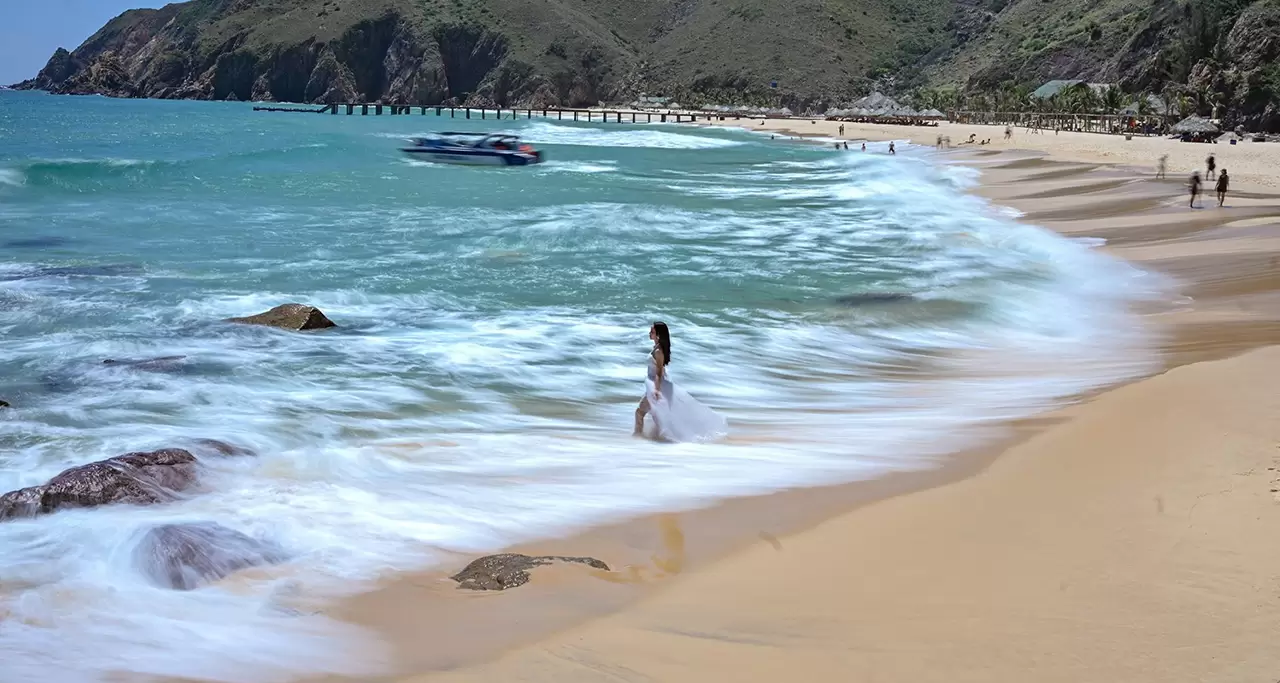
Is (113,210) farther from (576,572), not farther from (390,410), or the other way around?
(576,572)

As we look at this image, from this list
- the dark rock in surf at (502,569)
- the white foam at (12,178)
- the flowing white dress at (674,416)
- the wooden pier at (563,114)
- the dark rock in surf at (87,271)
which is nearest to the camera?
the dark rock in surf at (502,569)

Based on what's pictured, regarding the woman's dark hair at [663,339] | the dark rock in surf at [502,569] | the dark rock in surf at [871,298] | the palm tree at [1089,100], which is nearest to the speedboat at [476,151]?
the dark rock in surf at [871,298]

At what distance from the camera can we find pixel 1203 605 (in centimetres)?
558

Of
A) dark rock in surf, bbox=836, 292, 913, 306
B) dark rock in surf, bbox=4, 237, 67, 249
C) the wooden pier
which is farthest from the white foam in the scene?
the wooden pier

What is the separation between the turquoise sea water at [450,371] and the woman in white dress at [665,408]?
23cm

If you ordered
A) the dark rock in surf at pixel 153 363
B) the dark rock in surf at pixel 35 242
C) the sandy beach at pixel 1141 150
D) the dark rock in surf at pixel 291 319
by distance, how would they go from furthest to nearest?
1. the sandy beach at pixel 1141 150
2. the dark rock in surf at pixel 35 242
3. the dark rock in surf at pixel 291 319
4. the dark rock in surf at pixel 153 363

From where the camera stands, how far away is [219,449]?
895 cm

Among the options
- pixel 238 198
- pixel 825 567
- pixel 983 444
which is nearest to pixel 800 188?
pixel 238 198

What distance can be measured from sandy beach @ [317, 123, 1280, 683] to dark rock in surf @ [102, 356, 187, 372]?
6962mm

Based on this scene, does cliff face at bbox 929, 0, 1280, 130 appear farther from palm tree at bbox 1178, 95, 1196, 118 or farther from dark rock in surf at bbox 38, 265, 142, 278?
dark rock in surf at bbox 38, 265, 142, 278

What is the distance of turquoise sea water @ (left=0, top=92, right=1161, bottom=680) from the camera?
263 inches

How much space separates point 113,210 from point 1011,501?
101ft

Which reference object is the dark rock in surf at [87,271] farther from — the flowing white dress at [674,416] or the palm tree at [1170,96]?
the palm tree at [1170,96]

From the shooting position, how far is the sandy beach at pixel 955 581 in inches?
204
